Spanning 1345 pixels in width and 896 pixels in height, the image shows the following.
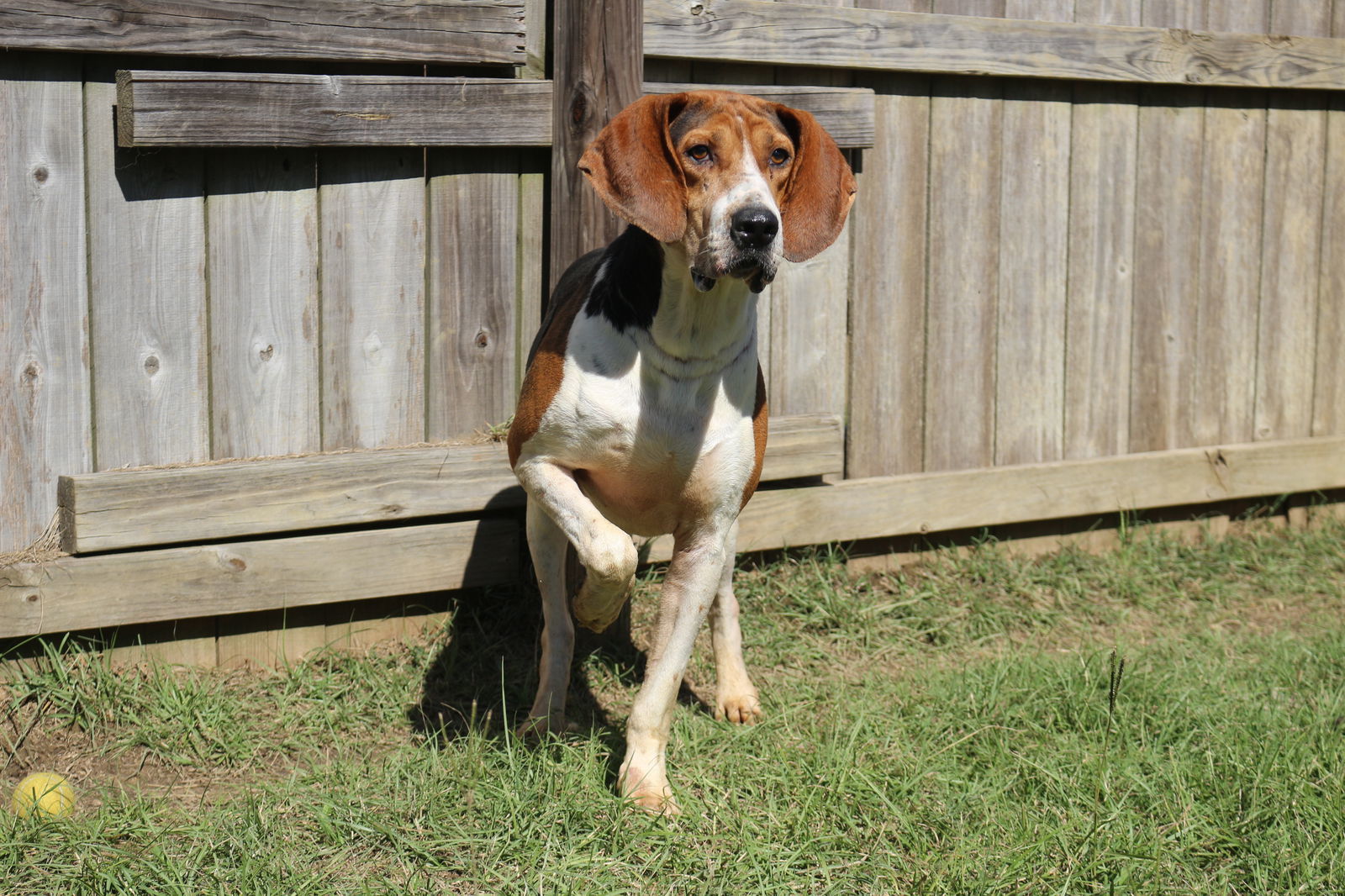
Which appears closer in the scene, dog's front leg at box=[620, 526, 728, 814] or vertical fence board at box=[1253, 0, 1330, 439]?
dog's front leg at box=[620, 526, 728, 814]

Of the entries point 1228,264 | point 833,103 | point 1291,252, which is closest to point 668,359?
point 833,103

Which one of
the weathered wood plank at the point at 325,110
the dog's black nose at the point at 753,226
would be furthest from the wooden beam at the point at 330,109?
the dog's black nose at the point at 753,226

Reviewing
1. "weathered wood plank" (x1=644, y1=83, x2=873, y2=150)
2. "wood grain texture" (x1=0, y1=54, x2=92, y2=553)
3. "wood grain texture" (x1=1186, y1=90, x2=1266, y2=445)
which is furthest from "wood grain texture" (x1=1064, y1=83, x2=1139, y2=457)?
"wood grain texture" (x1=0, y1=54, x2=92, y2=553)

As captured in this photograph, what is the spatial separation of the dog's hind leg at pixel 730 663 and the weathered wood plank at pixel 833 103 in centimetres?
145

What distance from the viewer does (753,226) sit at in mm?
2869

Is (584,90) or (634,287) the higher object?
(584,90)

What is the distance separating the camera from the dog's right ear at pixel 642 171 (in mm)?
2967

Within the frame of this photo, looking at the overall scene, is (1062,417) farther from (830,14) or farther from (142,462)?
(142,462)

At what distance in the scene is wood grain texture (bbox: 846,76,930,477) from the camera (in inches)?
A: 187

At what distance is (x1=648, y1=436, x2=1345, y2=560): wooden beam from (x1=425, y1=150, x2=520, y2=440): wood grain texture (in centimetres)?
79

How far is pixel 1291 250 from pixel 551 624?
3.86 meters

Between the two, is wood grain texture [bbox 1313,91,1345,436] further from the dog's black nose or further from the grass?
the dog's black nose

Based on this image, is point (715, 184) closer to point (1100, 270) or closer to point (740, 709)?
point (740, 709)

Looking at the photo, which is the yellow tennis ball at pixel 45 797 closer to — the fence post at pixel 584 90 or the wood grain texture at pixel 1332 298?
the fence post at pixel 584 90
